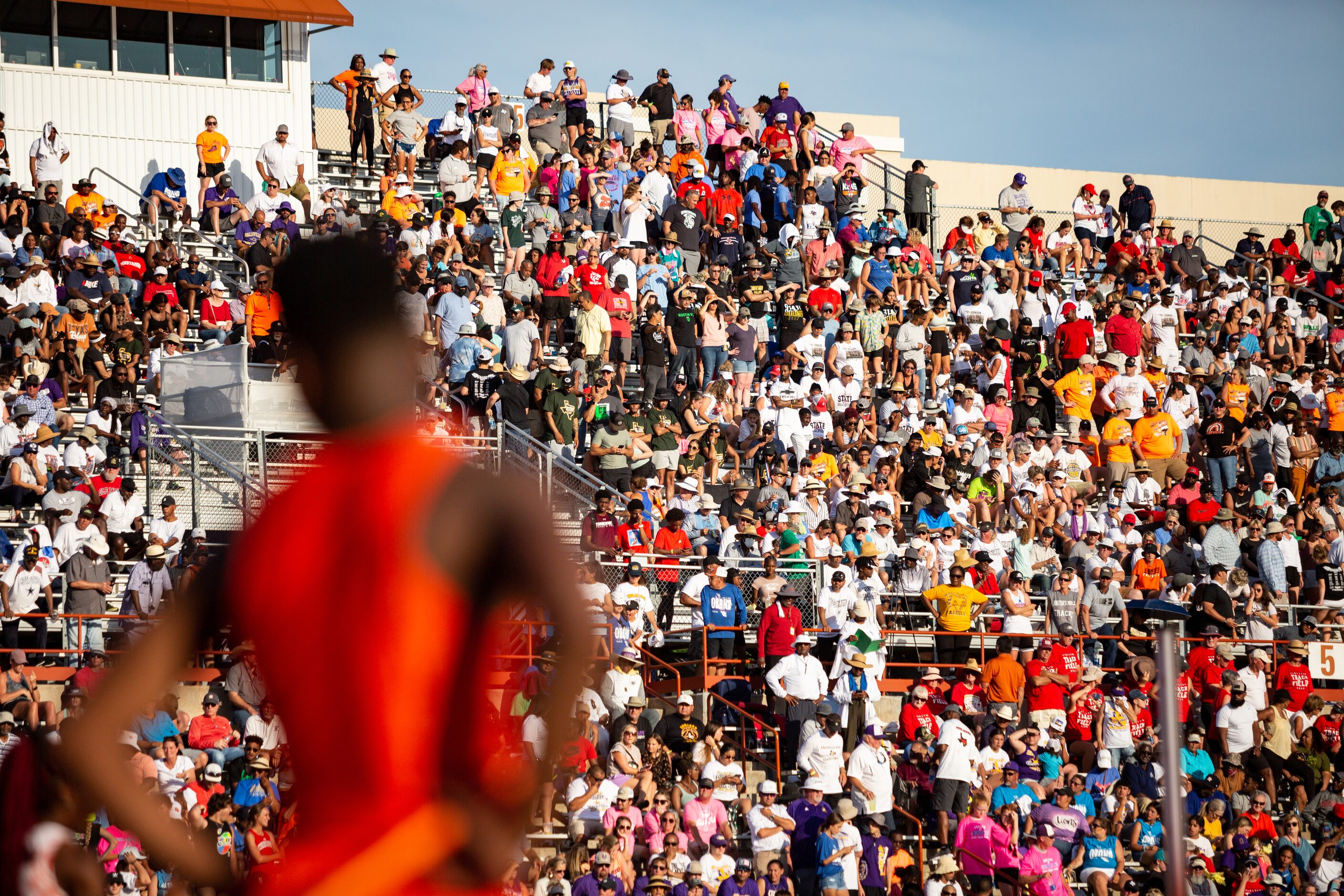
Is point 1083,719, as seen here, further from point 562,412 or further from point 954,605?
point 562,412

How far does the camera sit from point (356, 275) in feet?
6.97

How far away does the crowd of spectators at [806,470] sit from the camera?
1454 cm

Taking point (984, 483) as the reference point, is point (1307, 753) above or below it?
below

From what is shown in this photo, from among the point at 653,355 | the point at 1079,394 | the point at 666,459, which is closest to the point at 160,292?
the point at 653,355

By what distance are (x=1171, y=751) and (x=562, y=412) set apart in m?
16.6

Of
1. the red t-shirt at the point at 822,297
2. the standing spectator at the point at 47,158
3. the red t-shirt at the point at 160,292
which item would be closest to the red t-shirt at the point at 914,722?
the red t-shirt at the point at 822,297

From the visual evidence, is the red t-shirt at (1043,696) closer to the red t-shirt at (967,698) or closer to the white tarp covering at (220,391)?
the red t-shirt at (967,698)

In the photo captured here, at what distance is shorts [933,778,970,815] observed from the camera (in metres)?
15.0

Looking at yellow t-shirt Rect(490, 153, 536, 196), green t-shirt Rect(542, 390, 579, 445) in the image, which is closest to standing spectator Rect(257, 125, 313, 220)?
yellow t-shirt Rect(490, 153, 536, 196)

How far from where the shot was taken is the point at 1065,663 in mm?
16750

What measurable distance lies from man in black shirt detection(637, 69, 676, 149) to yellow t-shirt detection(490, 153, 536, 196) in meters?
2.86

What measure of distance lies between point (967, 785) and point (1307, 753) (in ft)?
13.9

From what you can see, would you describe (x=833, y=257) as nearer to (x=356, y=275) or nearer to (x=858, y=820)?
(x=858, y=820)

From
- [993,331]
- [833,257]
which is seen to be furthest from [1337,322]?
[833,257]
